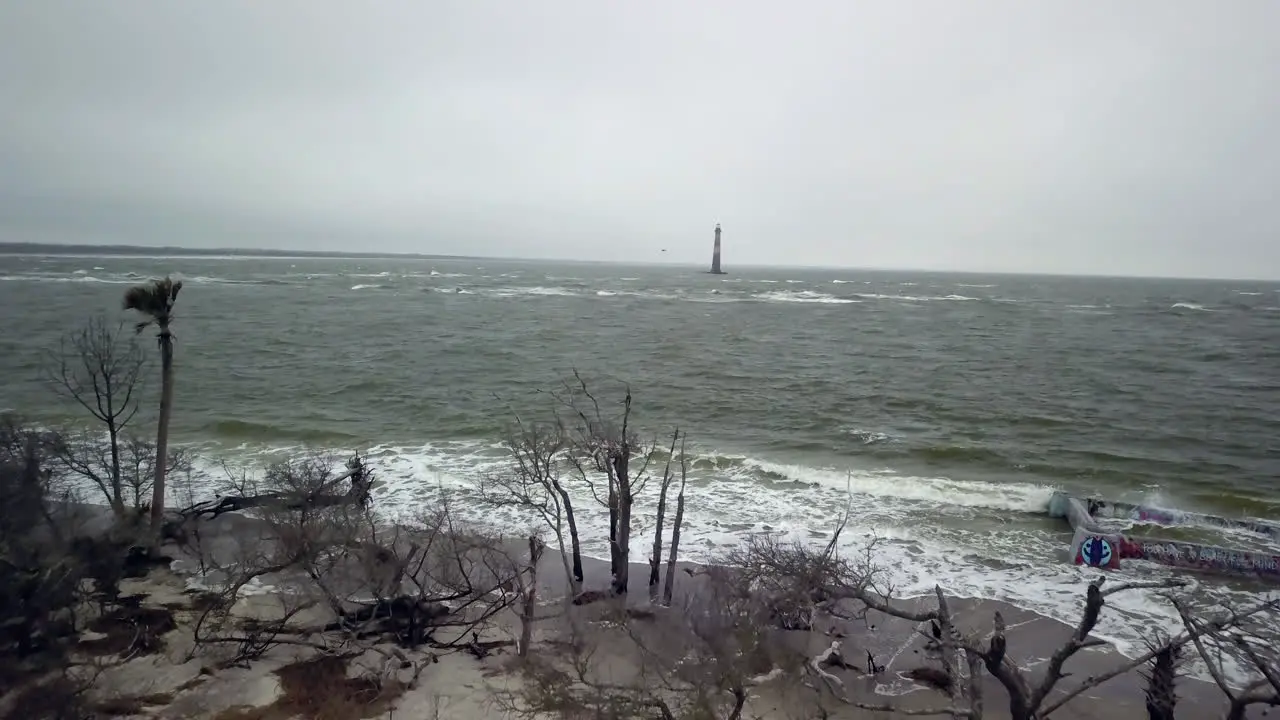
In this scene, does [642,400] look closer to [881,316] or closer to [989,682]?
[989,682]

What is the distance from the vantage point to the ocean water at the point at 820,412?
16.6 metres

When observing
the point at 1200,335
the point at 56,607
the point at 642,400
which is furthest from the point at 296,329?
the point at 1200,335

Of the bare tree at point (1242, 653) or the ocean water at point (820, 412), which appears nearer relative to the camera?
the bare tree at point (1242, 653)

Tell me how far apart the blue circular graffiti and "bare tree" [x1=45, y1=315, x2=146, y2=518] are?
18.8 meters

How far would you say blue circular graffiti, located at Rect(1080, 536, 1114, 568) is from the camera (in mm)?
14492

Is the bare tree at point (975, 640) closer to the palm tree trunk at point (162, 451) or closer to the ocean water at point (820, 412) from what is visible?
the ocean water at point (820, 412)

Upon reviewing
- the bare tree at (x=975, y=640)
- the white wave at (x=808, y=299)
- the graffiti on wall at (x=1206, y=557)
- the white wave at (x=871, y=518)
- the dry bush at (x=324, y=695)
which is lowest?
the white wave at (x=871, y=518)

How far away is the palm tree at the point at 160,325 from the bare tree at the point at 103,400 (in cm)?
65

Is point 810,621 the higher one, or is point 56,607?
point 56,607

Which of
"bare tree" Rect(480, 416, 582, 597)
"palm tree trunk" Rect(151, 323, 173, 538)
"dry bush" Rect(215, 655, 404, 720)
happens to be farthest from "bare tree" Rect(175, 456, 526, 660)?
"palm tree trunk" Rect(151, 323, 173, 538)

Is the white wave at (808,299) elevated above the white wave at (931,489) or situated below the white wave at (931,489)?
above

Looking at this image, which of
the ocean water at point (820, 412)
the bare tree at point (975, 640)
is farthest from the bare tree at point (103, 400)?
the bare tree at point (975, 640)

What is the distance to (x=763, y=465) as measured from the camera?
21.3 metres

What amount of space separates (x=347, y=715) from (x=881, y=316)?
2818 inches
